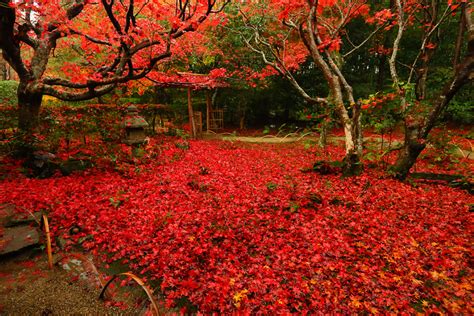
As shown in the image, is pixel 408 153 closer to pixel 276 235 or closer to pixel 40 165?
pixel 276 235

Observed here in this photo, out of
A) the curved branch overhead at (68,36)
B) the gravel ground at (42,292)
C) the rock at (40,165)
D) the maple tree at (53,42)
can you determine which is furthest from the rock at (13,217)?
the curved branch overhead at (68,36)

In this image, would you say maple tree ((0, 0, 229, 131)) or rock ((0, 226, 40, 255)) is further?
maple tree ((0, 0, 229, 131))

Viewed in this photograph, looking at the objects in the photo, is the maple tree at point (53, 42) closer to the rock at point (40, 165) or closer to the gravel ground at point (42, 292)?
the rock at point (40, 165)

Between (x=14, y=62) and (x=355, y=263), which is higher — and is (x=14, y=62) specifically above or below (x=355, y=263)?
above

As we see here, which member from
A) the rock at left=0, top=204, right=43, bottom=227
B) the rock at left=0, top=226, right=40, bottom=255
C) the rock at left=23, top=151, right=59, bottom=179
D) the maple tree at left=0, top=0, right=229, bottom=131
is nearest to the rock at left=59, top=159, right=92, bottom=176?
the rock at left=23, top=151, right=59, bottom=179

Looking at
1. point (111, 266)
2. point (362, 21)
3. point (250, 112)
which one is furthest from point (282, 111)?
point (111, 266)

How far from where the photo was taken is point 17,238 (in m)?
4.11

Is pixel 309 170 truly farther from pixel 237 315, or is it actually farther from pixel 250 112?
pixel 250 112

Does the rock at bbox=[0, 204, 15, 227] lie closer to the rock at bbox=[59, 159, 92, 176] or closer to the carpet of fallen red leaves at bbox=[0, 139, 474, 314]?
the carpet of fallen red leaves at bbox=[0, 139, 474, 314]

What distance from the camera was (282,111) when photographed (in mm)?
21453

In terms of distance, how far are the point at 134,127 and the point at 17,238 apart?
4866mm

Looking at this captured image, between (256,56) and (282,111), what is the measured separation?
298 inches

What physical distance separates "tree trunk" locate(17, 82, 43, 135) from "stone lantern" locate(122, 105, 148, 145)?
2.54 metres

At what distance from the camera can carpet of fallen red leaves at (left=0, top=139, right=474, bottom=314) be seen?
3.26 m
